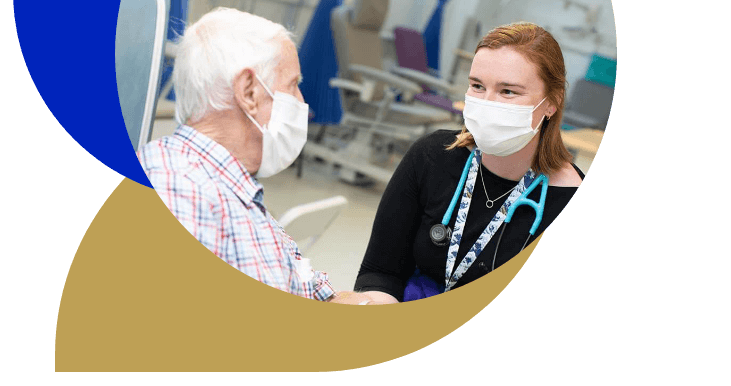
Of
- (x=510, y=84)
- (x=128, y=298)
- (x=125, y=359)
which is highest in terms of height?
(x=510, y=84)

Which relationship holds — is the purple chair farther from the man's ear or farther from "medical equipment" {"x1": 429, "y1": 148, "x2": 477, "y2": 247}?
the man's ear

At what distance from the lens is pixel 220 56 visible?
929 mm

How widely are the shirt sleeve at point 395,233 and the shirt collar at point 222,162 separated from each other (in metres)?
0.40

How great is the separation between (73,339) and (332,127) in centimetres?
313

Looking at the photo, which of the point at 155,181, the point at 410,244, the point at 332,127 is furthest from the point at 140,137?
the point at 332,127

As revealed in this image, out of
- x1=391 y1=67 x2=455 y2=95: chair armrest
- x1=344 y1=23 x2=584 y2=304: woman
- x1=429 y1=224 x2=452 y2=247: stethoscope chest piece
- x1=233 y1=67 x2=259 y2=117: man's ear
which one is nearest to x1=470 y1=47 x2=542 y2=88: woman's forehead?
x1=344 y1=23 x2=584 y2=304: woman

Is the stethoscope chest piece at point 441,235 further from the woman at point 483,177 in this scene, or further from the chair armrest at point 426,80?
the chair armrest at point 426,80

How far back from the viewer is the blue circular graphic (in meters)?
0.87

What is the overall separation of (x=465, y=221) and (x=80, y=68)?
29.9 inches

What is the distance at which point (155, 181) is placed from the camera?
93cm

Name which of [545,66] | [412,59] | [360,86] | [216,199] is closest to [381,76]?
[360,86]

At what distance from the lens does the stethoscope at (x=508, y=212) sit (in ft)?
3.94

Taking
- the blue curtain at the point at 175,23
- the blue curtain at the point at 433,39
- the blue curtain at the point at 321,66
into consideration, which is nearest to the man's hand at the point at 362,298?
the blue curtain at the point at 175,23

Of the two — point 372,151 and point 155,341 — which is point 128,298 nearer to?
point 155,341
